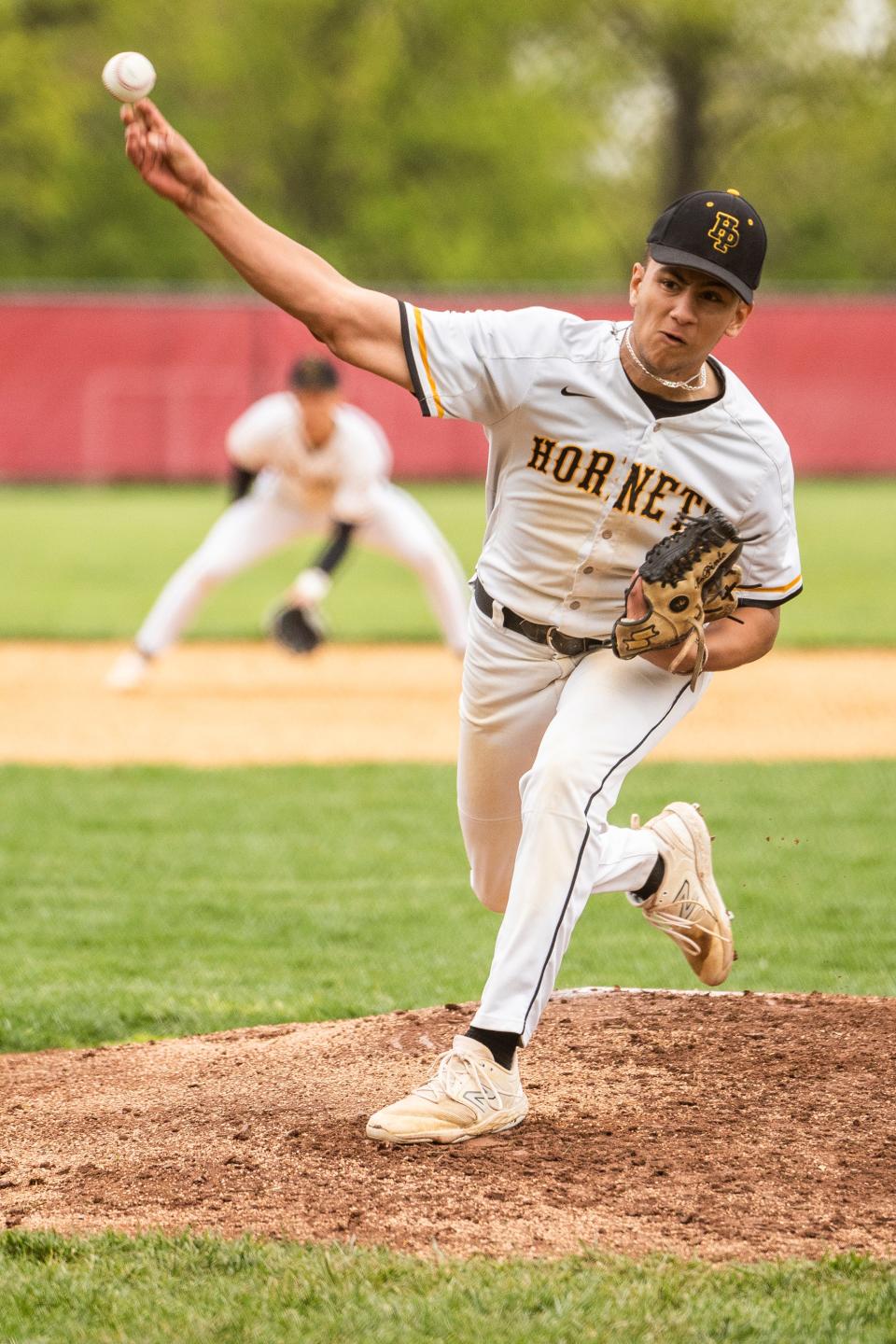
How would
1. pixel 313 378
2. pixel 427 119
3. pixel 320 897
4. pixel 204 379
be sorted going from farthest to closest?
pixel 427 119 → pixel 204 379 → pixel 313 378 → pixel 320 897

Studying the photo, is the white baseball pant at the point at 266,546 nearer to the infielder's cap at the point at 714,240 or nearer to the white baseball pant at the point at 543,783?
the white baseball pant at the point at 543,783

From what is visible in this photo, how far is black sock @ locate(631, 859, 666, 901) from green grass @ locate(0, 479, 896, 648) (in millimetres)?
8017

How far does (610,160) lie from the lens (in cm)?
4384

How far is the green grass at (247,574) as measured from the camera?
42.2ft

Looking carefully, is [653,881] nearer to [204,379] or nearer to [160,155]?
[160,155]

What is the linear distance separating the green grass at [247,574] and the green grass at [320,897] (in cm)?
459

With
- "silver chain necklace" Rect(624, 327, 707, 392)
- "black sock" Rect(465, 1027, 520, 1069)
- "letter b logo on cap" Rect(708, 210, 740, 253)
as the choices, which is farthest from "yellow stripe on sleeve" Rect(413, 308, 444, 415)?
"black sock" Rect(465, 1027, 520, 1069)

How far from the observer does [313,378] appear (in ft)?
31.2

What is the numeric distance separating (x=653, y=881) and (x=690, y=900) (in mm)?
119

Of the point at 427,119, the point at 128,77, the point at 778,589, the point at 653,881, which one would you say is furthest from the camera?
the point at 427,119

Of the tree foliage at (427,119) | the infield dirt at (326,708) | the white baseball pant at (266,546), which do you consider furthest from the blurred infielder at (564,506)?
the tree foliage at (427,119)

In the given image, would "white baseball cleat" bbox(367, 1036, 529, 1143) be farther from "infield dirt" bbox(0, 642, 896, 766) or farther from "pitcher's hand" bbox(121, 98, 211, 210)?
"infield dirt" bbox(0, 642, 896, 766)

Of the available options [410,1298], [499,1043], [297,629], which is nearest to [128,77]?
[499,1043]

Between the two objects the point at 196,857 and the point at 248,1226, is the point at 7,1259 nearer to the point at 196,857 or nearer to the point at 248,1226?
the point at 248,1226
